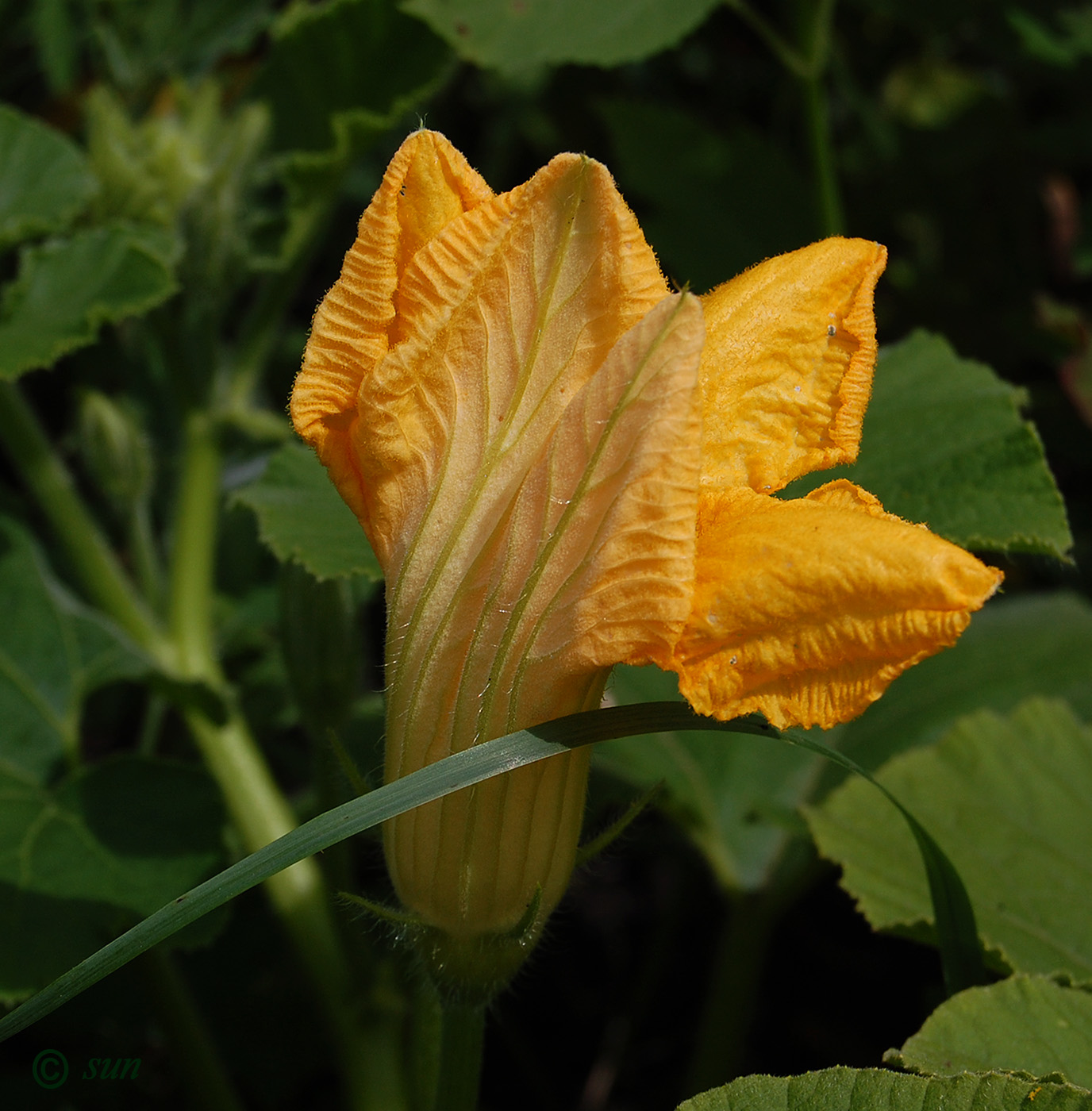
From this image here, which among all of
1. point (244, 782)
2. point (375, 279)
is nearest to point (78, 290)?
point (244, 782)

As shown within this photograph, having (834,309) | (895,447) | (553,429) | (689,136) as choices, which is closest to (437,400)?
(553,429)

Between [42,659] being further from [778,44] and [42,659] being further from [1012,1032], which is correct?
[778,44]

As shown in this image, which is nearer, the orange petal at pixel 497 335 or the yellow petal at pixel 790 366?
the orange petal at pixel 497 335

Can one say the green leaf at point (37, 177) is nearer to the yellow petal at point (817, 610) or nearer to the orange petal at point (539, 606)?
the orange petal at point (539, 606)

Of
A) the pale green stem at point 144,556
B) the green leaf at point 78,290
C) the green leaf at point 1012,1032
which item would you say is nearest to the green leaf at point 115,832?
the pale green stem at point 144,556

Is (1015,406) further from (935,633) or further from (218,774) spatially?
(218,774)

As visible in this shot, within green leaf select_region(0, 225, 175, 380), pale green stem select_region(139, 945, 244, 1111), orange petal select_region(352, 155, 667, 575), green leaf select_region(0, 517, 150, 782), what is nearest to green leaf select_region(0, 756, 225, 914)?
green leaf select_region(0, 517, 150, 782)
